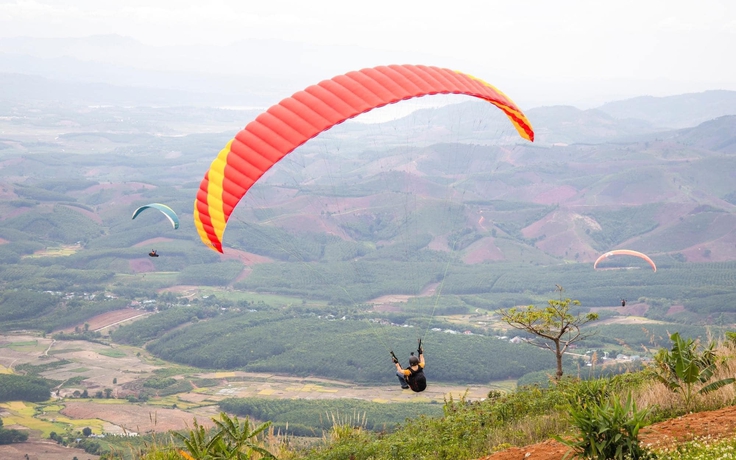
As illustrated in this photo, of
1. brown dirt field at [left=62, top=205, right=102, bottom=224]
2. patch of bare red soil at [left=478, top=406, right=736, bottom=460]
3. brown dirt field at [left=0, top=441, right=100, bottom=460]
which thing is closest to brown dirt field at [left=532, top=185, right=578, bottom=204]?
brown dirt field at [left=62, top=205, right=102, bottom=224]

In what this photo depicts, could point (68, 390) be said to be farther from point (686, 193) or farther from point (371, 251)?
point (686, 193)

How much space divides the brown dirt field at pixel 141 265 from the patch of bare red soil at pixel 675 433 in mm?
104629

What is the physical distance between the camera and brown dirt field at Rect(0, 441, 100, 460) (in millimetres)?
40688

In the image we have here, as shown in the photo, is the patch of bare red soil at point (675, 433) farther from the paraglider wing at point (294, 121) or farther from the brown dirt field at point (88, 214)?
the brown dirt field at point (88, 214)

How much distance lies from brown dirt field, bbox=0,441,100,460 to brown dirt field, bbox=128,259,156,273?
65.2 metres

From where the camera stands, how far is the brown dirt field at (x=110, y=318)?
8181 centimetres

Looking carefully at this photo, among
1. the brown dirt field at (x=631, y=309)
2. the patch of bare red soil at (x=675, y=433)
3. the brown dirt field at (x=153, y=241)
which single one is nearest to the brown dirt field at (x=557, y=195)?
the brown dirt field at (x=631, y=309)

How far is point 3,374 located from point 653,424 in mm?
60778

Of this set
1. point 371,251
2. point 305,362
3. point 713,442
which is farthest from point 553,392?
point 371,251

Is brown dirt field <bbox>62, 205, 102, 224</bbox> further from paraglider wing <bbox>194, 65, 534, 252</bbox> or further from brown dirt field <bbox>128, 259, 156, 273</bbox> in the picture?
paraglider wing <bbox>194, 65, 534, 252</bbox>

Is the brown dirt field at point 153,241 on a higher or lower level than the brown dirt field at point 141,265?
higher

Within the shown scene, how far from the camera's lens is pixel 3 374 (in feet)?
195

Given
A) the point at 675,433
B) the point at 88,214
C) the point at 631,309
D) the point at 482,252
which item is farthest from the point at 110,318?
the point at 675,433

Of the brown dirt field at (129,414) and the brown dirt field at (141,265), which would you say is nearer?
the brown dirt field at (129,414)
